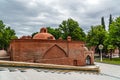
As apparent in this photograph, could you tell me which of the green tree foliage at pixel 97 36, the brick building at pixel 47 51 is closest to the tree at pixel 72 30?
the green tree foliage at pixel 97 36

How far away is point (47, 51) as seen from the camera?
37.7 m

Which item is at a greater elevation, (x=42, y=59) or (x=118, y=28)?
(x=118, y=28)

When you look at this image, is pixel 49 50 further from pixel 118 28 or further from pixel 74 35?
pixel 74 35

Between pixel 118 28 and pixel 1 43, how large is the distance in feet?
107

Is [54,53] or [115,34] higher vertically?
[115,34]

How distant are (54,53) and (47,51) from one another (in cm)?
167

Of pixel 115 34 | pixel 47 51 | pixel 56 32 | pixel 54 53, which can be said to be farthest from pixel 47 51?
pixel 56 32

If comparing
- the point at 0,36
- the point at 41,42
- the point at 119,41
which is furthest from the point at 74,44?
the point at 0,36

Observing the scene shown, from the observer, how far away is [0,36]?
2415 inches

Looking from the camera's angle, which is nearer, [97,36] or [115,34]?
[115,34]

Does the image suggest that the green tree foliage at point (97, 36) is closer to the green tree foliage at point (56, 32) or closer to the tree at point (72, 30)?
the tree at point (72, 30)

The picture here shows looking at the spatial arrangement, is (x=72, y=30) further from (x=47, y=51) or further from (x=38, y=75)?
(x=38, y=75)

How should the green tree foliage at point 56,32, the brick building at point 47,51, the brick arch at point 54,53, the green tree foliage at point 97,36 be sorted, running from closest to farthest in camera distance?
the brick building at point 47,51 → the brick arch at point 54,53 → the green tree foliage at point 97,36 → the green tree foliage at point 56,32

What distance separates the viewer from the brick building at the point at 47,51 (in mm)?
35719
